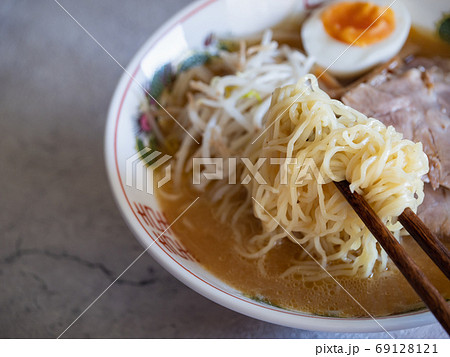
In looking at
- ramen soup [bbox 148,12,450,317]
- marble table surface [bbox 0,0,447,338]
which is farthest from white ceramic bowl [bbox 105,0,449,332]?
marble table surface [bbox 0,0,447,338]

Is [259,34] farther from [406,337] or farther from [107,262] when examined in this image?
[406,337]

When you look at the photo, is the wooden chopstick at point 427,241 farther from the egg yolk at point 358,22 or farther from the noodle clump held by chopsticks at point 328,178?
the egg yolk at point 358,22

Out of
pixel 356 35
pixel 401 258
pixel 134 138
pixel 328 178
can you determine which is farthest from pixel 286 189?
pixel 356 35

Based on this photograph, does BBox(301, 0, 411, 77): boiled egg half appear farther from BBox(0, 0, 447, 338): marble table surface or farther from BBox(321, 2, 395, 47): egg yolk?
BBox(0, 0, 447, 338): marble table surface

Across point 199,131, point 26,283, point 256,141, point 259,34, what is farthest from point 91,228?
point 259,34

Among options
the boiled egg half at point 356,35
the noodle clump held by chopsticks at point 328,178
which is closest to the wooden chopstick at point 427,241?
the noodle clump held by chopsticks at point 328,178
